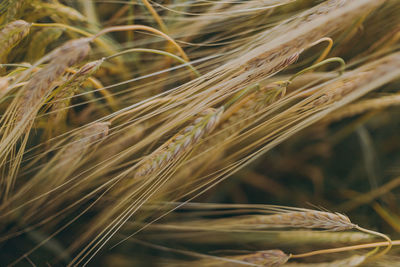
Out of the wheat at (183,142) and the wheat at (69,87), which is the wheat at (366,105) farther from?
the wheat at (69,87)

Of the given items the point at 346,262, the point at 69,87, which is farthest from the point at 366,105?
the point at 69,87

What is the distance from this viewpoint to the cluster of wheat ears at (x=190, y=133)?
36cm

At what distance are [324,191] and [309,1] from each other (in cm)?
32

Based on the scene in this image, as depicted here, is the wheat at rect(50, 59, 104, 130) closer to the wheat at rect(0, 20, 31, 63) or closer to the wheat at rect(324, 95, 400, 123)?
the wheat at rect(0, 20, 31, 63)

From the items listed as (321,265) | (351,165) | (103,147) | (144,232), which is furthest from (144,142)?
(351,165)

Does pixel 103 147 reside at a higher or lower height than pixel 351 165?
higher

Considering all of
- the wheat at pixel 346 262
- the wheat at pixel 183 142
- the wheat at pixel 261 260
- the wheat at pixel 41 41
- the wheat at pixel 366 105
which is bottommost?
the wheat at pixel 346 262

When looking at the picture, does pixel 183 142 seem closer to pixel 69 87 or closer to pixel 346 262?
pixel 69 87

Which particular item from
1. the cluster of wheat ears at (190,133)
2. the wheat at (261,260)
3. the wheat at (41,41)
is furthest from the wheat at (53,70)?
the wheat at (261,260)

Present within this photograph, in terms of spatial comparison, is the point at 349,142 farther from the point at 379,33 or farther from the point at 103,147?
the point at 103,147

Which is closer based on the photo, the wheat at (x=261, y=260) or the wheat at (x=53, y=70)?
the wheat at (x=53, y=70)

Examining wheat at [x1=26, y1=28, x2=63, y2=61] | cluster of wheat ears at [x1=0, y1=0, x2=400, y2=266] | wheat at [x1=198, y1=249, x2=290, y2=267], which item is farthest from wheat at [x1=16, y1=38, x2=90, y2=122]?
wheat at [x1=198, y1=249, x2=290, y2=267]

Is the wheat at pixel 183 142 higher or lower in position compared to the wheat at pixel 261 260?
higher

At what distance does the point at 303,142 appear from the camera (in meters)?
0.58
